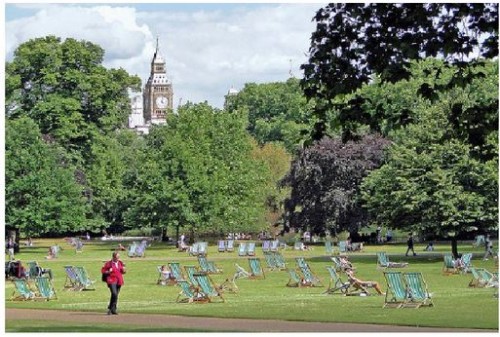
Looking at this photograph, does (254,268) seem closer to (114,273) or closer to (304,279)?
(304,279)

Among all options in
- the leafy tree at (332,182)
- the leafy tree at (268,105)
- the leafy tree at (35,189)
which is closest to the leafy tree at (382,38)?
the leafy tree at (35,189)

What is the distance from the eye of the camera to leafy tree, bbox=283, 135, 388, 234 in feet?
265

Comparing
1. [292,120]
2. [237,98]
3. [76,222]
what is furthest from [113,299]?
[237,98]

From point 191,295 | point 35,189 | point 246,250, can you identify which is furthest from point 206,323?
point 35,189

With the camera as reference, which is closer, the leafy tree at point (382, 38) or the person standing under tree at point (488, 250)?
the leafy tree at point (382, 38)

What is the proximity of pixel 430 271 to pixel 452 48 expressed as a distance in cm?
2956

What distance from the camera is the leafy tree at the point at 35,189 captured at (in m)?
74.2

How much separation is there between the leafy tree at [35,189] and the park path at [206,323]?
43.1 meters

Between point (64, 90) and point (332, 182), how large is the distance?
25.1 metres

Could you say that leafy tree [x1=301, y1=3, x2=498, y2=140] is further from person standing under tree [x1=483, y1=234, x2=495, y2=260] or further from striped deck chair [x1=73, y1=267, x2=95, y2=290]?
person standing under tree [x1=483, y1=234, x2=495, y2=260]

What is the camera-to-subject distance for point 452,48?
71.1ft

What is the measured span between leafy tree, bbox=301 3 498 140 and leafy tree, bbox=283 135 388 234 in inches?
2287

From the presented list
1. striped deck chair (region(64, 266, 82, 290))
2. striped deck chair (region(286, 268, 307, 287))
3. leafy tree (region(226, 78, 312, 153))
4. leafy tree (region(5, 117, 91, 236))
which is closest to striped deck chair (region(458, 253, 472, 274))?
striped deck chair (region(286, 268, 307, 287))

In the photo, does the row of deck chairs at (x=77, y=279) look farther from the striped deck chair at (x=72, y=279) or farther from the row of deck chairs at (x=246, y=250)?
the row of deck chairs at (x=246, y=250)
